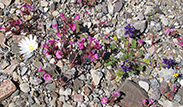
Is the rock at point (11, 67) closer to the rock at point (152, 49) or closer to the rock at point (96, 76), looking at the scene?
the rock at point (96, 76)

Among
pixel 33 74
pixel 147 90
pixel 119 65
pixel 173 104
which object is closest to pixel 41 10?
pixel 33 74

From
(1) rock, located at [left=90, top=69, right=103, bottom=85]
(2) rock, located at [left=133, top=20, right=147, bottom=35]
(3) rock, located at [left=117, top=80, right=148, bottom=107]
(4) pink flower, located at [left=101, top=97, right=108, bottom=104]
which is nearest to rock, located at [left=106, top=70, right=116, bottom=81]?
(1) rock, located at [left=90, top=69, right=103, bottom=85]

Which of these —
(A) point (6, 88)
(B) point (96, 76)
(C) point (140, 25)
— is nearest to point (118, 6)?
(C) point (140, 25)

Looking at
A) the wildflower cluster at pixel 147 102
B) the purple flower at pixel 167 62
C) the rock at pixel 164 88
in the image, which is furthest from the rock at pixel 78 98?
the purple flower at pixel 167 62

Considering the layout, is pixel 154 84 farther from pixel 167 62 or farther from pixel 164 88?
pixel 167 62

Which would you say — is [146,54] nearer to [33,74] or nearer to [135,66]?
[135,66]

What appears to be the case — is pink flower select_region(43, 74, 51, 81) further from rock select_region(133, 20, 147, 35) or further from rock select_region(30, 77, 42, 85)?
rock select_region(133, 20, 147, 35)
